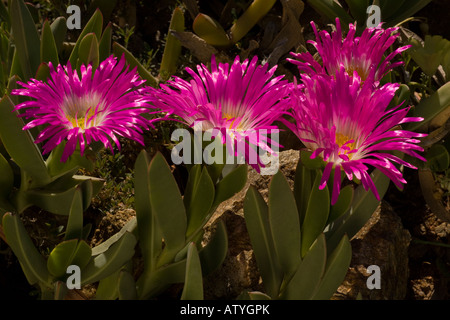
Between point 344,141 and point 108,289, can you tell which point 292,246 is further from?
point 108,289

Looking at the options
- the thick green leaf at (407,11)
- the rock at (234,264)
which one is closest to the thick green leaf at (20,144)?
the rock at (234,264)

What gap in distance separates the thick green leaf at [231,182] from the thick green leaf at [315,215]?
0.11m

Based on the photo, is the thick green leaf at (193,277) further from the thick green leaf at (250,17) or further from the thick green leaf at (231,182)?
the thick green leaf at (250,17)

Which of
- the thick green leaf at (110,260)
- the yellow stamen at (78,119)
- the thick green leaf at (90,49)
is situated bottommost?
the thick green leaf at (110,260)

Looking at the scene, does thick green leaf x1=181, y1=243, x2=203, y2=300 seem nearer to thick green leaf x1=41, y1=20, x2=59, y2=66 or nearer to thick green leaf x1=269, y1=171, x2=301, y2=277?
thick green leaf x1=269, y1=171, x2=301, y2=277

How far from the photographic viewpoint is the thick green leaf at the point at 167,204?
2.97ft

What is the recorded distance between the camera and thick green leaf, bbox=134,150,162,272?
3.08ft

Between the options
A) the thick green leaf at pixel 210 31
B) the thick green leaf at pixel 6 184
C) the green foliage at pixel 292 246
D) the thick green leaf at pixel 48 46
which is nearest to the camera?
the green foliage at pixel 292 246

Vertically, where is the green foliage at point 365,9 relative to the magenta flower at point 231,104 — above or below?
above

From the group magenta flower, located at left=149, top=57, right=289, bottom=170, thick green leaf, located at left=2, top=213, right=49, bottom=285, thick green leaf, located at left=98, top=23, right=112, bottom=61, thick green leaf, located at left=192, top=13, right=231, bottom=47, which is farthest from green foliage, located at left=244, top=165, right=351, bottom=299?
thick green leaf, located at left=192, top=13, right=231, bottom=47

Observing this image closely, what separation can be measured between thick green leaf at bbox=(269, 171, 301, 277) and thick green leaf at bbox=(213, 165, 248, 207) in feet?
0.21

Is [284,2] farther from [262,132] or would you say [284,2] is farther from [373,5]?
[262,132]

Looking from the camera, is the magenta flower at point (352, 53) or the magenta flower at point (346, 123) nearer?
the magenta flower at point (346, 123)

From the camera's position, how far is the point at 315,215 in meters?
0.98
